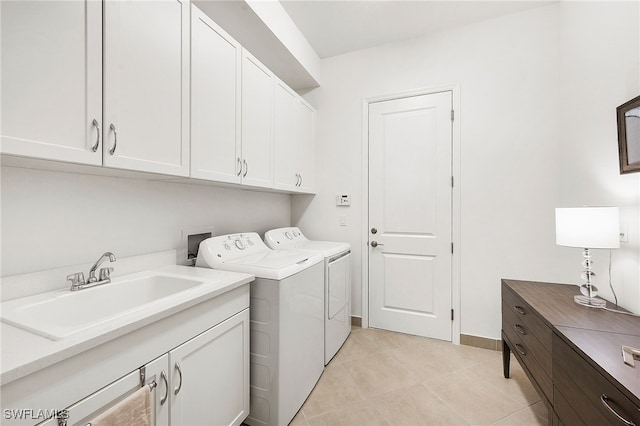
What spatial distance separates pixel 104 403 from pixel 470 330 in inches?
105

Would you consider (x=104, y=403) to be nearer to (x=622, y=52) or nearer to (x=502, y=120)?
(x=622, y=52)

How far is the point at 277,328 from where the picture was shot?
57.0 inches

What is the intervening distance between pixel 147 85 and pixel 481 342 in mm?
3093

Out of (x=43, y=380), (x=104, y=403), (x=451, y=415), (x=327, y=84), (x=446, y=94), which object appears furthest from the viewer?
(x=327, y=84)

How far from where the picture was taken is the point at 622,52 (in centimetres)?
149

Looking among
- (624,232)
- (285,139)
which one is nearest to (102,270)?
(285,139)

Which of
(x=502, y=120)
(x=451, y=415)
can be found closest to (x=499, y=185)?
(x=502, y=120)

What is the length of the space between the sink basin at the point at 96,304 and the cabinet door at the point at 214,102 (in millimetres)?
616

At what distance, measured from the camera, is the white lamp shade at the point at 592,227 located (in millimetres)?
1371

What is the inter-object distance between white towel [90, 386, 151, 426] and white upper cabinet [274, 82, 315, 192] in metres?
1.60

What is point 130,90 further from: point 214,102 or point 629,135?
point 629,135

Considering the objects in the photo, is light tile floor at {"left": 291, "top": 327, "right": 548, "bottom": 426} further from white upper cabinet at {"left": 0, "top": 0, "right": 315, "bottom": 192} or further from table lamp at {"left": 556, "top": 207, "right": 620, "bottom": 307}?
white upper cabinet at {"left": 0, "top": 0, "right": 315, "bottom": 192}

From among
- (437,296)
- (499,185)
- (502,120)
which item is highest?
(502,120)

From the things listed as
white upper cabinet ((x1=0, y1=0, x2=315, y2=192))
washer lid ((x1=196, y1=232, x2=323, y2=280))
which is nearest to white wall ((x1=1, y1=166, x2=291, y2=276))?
washer lid ((x1=196, y1=232, x2=323, y2=280))
